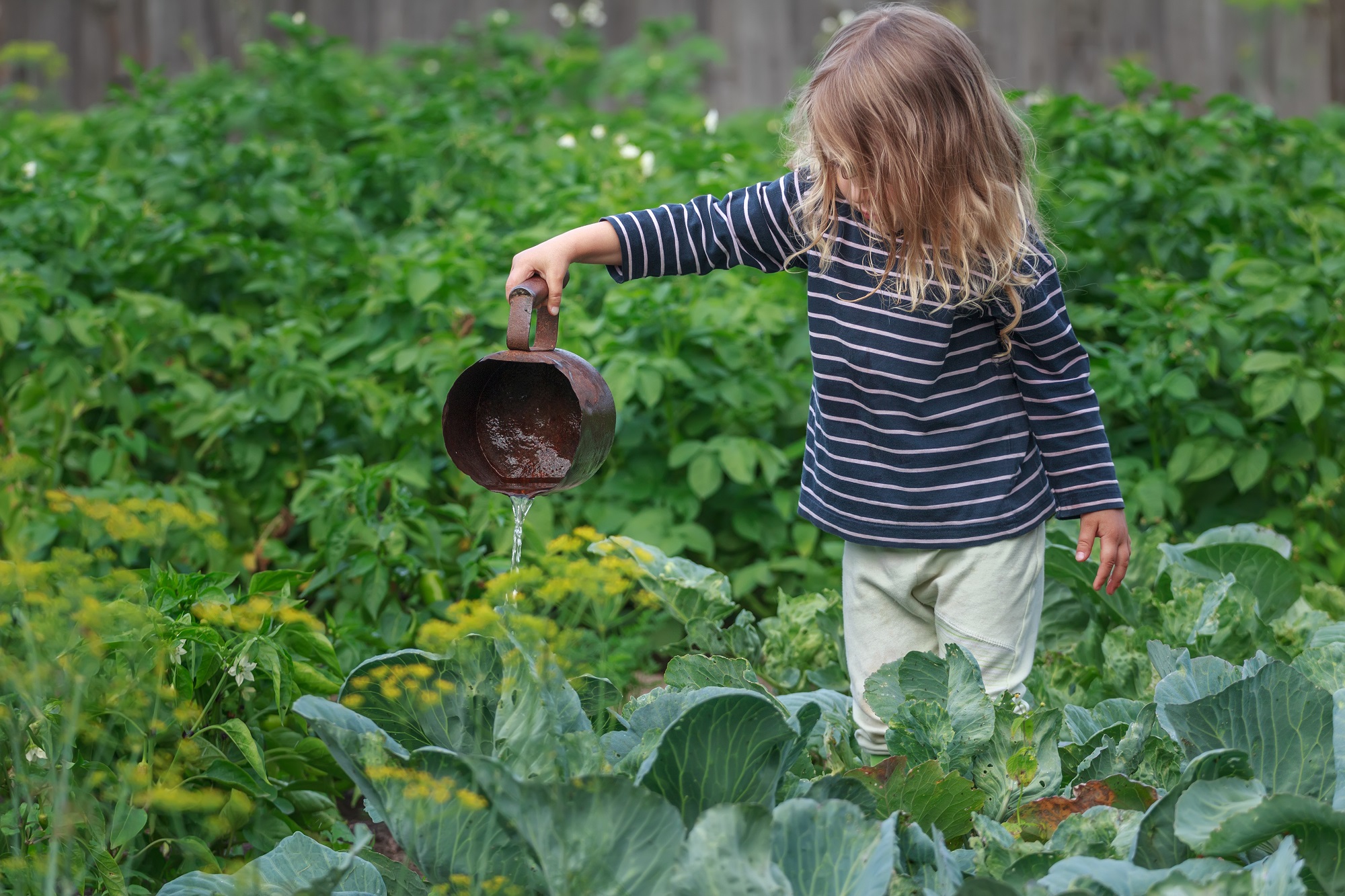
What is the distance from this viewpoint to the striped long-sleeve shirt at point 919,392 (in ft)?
6.57

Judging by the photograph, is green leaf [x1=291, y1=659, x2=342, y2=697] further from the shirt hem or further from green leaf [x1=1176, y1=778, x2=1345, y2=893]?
green leaf [x1=1176, y1=778, x2=1345, y2=893]

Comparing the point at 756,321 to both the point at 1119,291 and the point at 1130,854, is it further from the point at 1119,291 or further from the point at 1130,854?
the point at 1130,854

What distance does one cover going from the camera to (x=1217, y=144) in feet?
13.3

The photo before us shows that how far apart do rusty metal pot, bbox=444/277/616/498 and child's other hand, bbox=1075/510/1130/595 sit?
2.77 ft

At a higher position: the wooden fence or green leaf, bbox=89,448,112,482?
the wooden fence

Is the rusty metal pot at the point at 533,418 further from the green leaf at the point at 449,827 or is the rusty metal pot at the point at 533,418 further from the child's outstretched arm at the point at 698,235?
the green leaf at the point at 449,827

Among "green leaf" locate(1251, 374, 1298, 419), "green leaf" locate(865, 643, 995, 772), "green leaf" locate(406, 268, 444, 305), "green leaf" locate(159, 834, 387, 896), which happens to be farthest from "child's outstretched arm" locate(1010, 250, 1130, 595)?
"green leaf" locate(406, 268, 444, 305)

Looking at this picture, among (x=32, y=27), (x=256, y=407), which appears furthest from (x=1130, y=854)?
(x=32, y=27)

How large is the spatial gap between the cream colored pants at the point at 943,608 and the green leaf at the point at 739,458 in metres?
0.77

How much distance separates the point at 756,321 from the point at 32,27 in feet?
17.2

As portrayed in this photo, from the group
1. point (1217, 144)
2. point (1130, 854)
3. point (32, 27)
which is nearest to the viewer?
point (1130, 854)

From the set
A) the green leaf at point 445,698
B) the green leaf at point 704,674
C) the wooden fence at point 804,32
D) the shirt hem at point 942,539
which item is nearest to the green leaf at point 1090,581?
the shirt hem at point 942,539

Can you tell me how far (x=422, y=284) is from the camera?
3354 millimetres

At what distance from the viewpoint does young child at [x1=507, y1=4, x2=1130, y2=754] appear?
1987 mm
